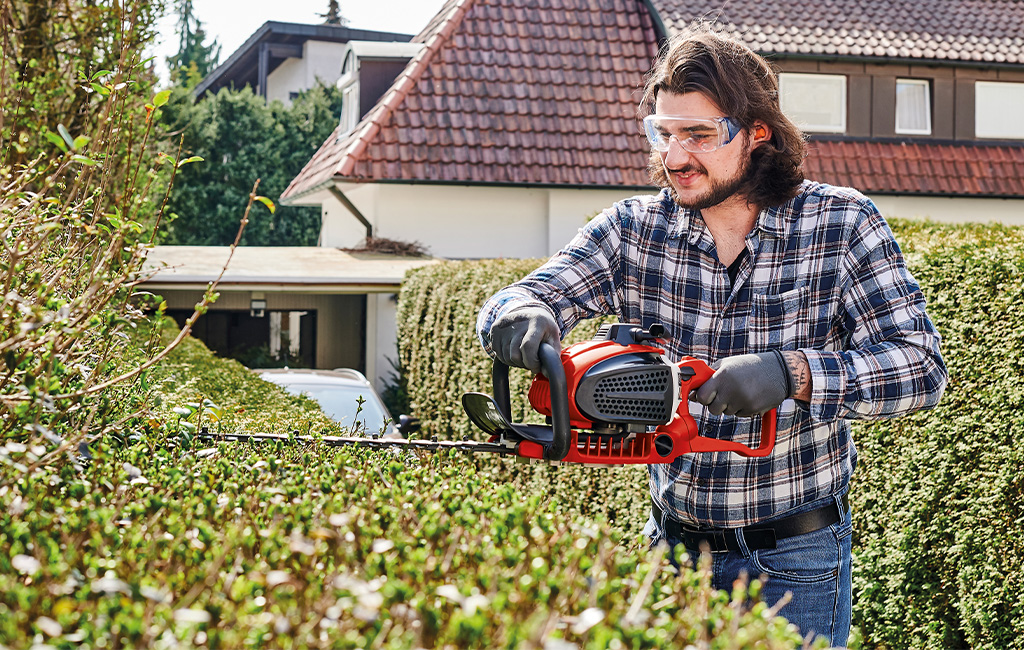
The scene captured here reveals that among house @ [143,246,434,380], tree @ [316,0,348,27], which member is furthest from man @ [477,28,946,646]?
tree @ [316,0,348,27]

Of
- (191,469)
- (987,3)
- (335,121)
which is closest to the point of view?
(191,469)

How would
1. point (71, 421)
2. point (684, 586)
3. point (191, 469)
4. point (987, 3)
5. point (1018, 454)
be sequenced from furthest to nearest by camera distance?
1. point (987, 3)
2. point (1018, 454)
3. point (71, 421)
4. point (191, 469)
5. point (684, 586)

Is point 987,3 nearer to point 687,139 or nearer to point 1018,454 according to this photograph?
point 1018,454

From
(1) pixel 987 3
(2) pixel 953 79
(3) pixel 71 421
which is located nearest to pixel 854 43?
(2) pixel 953 79

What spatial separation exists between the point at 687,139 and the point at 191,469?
5.18 ft

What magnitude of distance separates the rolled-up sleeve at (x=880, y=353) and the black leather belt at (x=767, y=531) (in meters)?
0.30

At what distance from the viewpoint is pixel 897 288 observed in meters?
2.67

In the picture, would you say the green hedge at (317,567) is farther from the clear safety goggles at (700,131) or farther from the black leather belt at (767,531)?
the clear safety goggles at (700,131)

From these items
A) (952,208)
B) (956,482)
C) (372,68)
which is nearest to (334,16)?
(372,68)

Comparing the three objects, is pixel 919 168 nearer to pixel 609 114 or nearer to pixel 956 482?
pixel 609 114

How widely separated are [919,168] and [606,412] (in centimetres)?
1553

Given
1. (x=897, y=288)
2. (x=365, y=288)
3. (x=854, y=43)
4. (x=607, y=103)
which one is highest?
(x=854, y=43)

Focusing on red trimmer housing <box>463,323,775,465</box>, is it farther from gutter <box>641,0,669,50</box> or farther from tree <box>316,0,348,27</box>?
tree <box>316,0,348,27</box>

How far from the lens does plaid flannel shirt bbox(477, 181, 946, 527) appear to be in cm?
264
